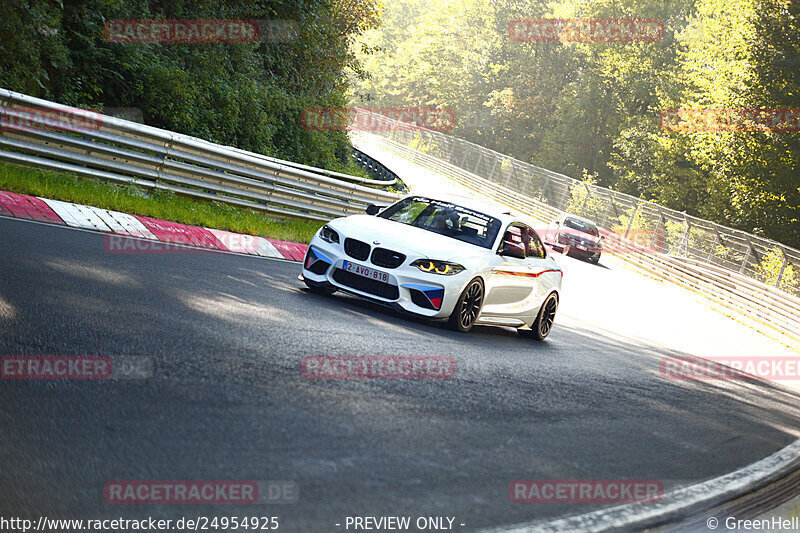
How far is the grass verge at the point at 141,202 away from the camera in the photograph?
1113 centimetres

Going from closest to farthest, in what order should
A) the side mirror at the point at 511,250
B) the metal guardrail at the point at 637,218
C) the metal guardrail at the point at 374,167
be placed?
1. the side mirror at the point at 511,250
2. the metal guardrail at the point at 637,218
3. the metal guardrail at the point at 374,167

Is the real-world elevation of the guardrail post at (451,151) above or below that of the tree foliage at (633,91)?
below

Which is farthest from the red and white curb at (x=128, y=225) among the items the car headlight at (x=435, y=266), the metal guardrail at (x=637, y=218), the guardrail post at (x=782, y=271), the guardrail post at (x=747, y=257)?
the guardrail post at (x=747, y=257)

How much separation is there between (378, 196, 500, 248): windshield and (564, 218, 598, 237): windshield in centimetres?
2570

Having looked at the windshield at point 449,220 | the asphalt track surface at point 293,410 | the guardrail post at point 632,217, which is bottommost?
the asphalt track surface at point 293,410

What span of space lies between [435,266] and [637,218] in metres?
34.4

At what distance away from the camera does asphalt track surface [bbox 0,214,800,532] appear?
4012 millimetres

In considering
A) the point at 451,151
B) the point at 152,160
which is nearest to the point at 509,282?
the point at 152,160

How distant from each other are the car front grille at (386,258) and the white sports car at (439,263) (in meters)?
0.01

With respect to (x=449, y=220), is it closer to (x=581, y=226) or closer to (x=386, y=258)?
(x=386, y=258)

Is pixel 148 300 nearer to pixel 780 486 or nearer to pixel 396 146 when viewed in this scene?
pixel 780 486

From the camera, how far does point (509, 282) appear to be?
1067 centimetres

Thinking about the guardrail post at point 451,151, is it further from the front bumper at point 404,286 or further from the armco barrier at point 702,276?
the front bumper at point 404,286

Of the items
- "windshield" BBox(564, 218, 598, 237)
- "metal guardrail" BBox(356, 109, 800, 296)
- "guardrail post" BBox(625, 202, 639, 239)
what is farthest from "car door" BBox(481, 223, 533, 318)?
"guardrail post" BBox(625, 202, 639, 239)
